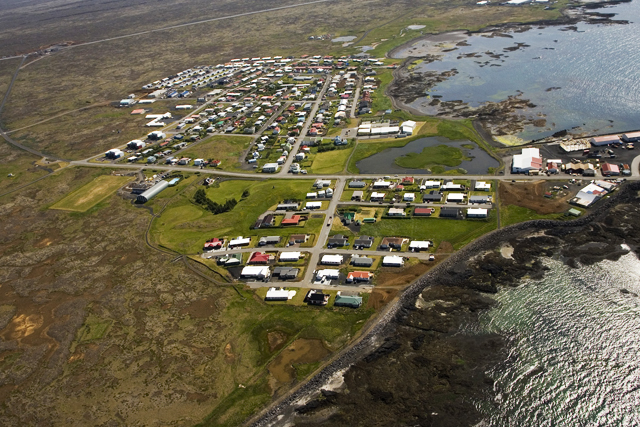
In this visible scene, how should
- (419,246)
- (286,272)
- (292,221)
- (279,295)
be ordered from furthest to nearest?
(292,221) < (419,246) < (286,272) < (279,295)

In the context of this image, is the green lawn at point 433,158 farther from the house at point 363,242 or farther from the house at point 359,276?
the house at point 359,276

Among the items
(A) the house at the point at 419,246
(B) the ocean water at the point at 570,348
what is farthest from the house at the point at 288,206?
(B) the ocean water at the point at 570,348

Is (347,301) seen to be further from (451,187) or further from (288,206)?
(451,187)

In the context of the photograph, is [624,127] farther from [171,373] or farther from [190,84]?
[190,84]

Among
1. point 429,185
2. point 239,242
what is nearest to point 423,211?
point 429,185

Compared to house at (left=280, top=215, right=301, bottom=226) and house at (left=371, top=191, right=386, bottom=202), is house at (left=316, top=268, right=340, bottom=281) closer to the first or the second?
house at (left=280, top=215, right=301, bottom=226)

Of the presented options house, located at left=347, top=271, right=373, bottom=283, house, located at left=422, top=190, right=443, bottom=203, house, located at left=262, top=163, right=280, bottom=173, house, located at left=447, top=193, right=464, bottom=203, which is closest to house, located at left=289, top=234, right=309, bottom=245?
house, located at left=347, top=271, right=373, bottom=283
